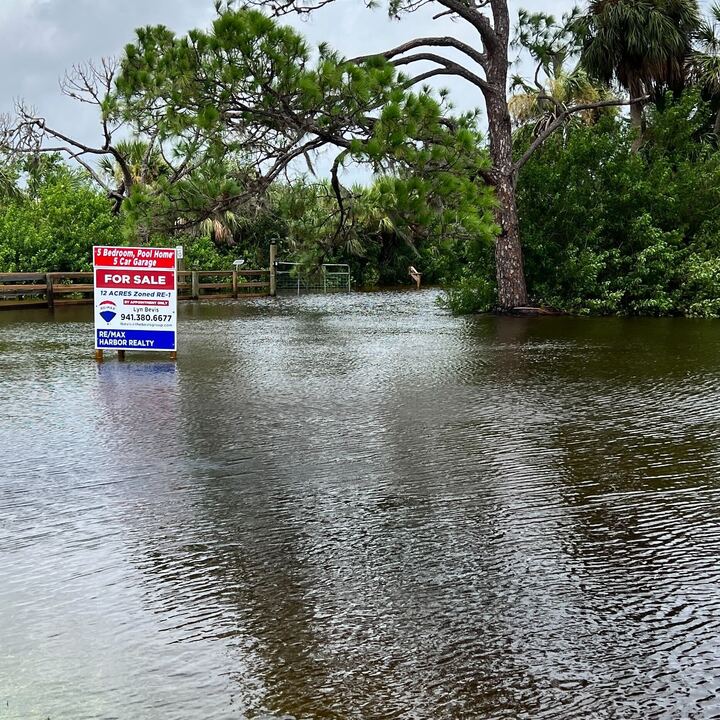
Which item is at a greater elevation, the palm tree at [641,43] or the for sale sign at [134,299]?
the palm tree at [641,43]

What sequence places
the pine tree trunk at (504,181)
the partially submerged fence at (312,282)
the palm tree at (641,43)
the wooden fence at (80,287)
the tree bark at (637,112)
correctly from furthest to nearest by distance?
the partially submerged fence at (312,282)
the palm tree at (641,43)
the wooden fence at (80,287)
the tree bark at (637,112)
the pine tree trunk at (504,181)

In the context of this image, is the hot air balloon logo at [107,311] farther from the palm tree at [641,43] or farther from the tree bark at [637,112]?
the palm tree at [641,43]

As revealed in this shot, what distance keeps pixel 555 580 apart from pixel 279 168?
51.7 feet

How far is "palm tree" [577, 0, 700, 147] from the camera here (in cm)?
2931

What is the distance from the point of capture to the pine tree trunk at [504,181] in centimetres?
2323

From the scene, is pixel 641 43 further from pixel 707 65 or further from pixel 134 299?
pixel 134 299

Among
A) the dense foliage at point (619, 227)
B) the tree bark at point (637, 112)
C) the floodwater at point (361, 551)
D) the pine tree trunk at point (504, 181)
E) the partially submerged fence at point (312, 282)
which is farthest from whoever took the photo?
the partially submerged fence at point (312, 282)

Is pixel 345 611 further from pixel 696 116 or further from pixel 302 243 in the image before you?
pixel 696 116

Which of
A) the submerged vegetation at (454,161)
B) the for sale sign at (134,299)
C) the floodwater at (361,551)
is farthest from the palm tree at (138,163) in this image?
the floodwater at (361,551)

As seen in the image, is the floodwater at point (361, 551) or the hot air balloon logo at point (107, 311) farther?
the hot air balloon logo at point (107, 311)

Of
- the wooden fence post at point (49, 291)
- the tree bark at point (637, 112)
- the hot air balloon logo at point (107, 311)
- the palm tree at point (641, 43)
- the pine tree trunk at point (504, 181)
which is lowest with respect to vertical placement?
the hot air balloon logo at point (107, 311)

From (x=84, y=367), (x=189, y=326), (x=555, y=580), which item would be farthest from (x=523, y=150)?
(x=555, y=580)

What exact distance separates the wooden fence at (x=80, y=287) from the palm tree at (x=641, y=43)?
46.9 feet

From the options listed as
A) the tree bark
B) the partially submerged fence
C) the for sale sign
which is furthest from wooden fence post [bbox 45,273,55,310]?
the tree bark
